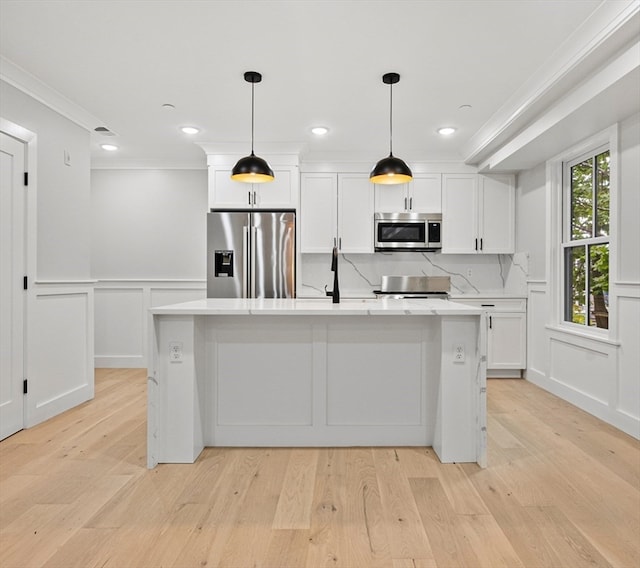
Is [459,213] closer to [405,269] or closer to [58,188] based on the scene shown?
[405,269]

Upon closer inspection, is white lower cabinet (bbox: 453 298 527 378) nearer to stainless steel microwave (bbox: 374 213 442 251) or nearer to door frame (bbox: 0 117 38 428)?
stainless steel microwave (bbox: 374 213 442 251)

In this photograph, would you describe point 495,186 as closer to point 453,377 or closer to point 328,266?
point 328,266

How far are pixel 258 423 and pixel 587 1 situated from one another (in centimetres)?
285

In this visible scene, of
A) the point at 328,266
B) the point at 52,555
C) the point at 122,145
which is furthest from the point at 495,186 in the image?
the point at 52,555

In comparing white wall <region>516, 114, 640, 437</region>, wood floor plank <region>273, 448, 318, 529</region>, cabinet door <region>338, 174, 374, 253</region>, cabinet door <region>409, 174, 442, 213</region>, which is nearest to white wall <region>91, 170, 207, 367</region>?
cabinet door <region>338, 174, 374, 253</region>

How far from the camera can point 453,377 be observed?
2.41 m

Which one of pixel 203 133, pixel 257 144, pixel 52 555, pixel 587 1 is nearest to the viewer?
pixel 52 555

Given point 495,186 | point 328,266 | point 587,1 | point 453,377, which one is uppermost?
point 587,1

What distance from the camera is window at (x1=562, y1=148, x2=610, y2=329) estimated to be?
341 centimetres

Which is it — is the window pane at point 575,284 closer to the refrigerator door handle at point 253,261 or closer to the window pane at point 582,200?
the window pane at point 582,200

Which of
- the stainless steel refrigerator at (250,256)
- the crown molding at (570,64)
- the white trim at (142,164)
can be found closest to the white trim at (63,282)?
the stainless steel refrigerator at (250,256)

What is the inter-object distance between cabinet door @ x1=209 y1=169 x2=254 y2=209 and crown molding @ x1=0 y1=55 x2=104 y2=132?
3.74ft

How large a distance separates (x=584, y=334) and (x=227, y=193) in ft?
11.6

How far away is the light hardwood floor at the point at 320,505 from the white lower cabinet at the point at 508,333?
1.66 m
